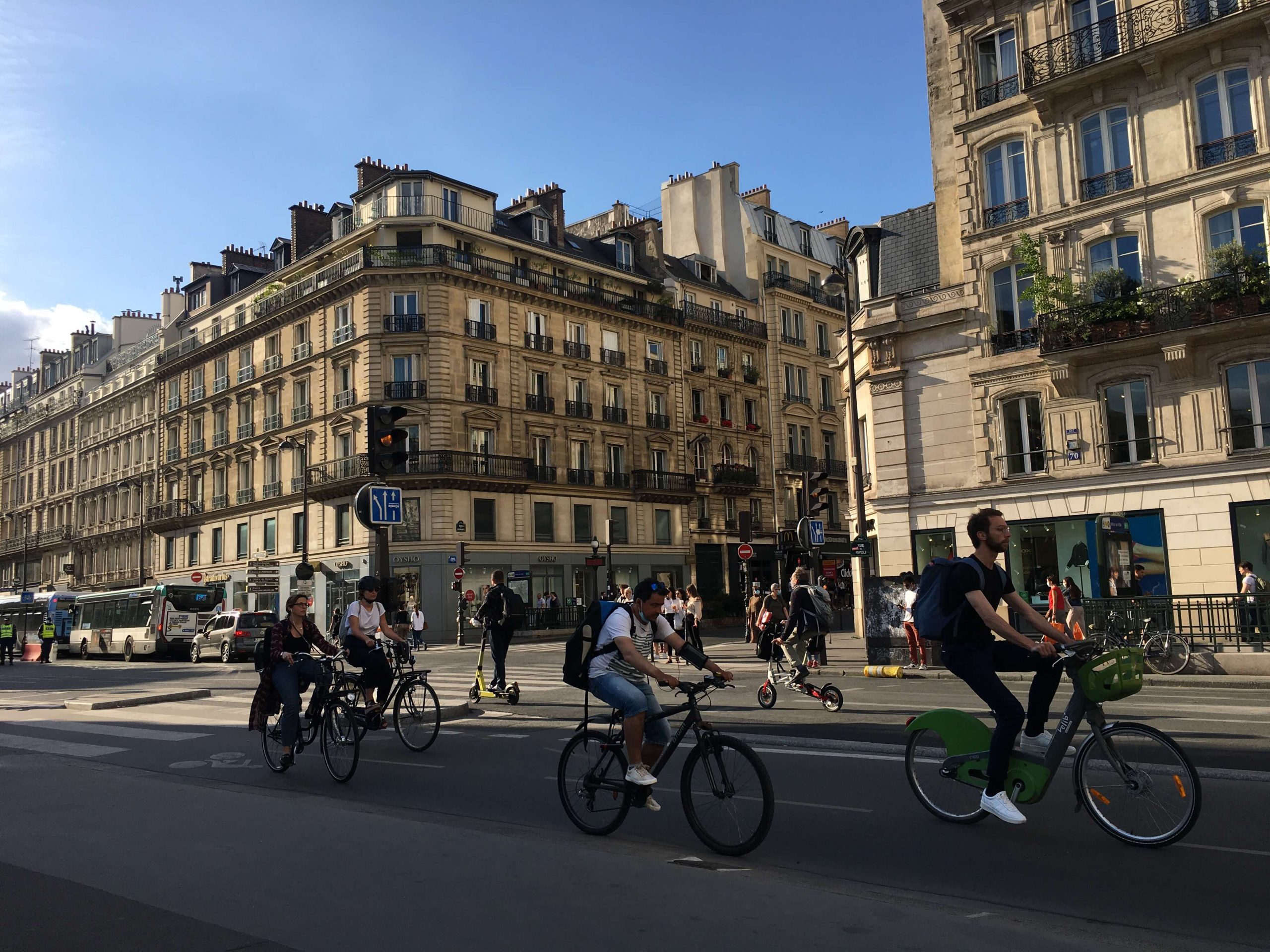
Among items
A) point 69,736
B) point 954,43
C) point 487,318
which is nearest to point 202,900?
point 69,736

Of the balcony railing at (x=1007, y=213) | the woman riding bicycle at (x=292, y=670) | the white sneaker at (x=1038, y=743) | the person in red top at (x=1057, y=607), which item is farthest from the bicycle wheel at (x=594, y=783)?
the balcony railing at (x=1007, y=213)

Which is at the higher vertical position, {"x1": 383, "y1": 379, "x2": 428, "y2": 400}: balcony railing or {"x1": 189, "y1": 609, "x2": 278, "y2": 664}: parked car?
{"x1": 383, "y1": 379, "x2": 428, "y2": 400}: balcony railing

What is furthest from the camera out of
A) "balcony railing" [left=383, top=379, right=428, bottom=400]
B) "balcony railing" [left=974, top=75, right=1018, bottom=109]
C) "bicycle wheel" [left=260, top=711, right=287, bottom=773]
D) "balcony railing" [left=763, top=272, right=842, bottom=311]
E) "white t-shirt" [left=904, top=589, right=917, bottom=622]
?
"balcony railing" [left=763, top=272, right=842, bottom=311]

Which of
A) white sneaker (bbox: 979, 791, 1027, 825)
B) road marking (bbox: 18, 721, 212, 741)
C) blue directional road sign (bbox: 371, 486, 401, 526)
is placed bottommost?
road marking (bbox: 18, 721, 212, 741)

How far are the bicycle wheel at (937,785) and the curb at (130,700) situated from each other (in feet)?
45.2

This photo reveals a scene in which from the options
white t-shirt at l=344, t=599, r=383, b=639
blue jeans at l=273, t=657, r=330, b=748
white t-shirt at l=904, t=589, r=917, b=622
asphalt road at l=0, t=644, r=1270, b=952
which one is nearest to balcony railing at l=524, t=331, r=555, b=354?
white t-shirt at l=904, t=589, r=917, b=622

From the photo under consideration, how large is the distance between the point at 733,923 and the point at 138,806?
17.1 feet

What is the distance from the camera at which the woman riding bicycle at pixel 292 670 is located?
9477 millimetres

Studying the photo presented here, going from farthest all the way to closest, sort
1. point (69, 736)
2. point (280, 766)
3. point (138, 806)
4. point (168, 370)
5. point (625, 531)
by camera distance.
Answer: point (168, 370) < point (625, 531) < point (69, 736) < point (280, 766) < point (138, 806)

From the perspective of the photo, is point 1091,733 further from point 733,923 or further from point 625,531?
point 625,531

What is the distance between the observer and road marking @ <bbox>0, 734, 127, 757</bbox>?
11.4 meters

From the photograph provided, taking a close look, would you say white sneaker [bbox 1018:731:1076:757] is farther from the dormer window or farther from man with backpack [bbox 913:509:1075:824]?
the dormer window

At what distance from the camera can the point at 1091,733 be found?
5879mm

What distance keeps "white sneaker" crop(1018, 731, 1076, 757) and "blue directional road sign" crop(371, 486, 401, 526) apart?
24.9 ft
